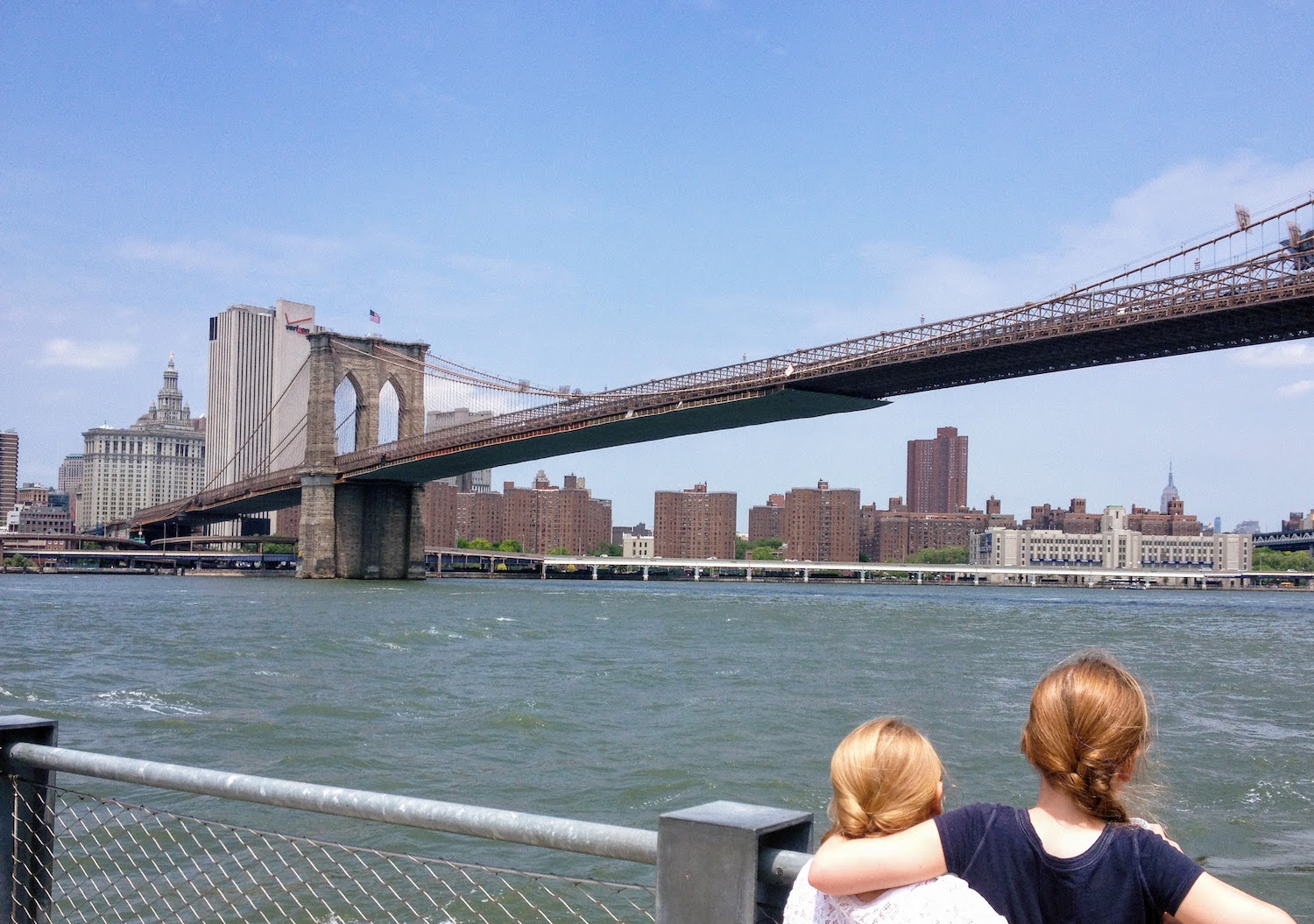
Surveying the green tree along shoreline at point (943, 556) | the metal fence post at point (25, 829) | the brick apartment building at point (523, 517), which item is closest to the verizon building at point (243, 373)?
the brick apartment building at point (523, 517)

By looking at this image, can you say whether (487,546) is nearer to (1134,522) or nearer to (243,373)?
(243,373)

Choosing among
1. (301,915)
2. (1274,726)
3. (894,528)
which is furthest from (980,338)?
(894,528)

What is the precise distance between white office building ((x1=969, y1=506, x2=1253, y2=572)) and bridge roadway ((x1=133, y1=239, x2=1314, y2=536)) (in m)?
94.1

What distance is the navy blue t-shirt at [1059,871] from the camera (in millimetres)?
1677

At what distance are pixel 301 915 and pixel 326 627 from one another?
60.3ft

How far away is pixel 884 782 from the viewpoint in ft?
5.82

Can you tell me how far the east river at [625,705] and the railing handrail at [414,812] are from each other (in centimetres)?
61

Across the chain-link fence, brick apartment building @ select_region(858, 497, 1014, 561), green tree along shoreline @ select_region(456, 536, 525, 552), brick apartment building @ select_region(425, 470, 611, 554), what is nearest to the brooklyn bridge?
A: the chain-link fence

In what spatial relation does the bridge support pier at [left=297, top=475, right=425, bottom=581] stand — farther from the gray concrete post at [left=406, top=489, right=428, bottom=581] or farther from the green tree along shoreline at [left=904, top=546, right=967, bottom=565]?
the green tree along shoreline at [left=904, top=546, right=967, bottom=565]

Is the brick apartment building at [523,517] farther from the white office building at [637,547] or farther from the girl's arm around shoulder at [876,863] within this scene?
the girl's arm around shoulder at [876,863]

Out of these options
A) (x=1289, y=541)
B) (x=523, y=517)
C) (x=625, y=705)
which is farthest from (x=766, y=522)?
(x=625, y=705)

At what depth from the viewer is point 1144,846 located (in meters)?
1.69

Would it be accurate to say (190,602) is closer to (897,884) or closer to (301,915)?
(301,915)

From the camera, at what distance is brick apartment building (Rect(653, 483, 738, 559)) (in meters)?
148
